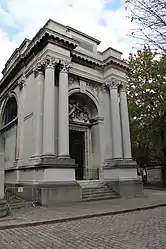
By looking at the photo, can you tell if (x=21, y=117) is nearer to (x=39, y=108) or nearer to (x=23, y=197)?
(x=39, y=108)

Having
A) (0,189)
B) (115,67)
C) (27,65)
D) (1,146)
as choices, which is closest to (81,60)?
(115,67)

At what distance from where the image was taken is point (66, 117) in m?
13.0

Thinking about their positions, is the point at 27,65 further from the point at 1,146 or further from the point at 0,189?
the point at 0,189

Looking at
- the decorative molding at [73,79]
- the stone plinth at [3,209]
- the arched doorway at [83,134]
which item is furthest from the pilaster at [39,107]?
the stone plinth at [3,209]

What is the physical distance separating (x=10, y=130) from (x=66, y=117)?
717 centimetres

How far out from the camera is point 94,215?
819 centimetres

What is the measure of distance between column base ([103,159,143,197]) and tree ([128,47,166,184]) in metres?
7.17

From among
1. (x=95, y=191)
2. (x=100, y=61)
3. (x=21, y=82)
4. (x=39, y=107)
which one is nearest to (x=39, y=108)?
(x=39, y=107)

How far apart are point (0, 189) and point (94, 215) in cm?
345

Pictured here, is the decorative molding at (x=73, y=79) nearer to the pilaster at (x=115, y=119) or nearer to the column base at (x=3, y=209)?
the pilaster at (x=115, y=119)

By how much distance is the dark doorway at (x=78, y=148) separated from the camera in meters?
16.1

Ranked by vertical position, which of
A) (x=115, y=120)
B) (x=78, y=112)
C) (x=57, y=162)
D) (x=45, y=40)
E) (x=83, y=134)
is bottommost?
(x=57, y=162)

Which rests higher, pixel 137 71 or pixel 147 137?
pixel 137 71

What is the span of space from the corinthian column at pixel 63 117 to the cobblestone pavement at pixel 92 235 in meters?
5.33
